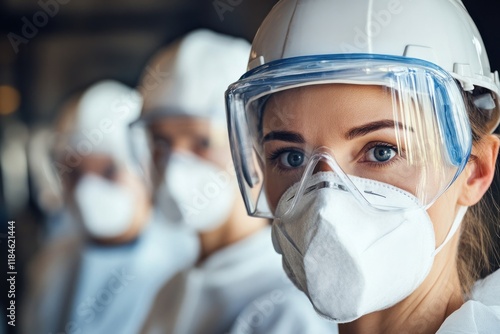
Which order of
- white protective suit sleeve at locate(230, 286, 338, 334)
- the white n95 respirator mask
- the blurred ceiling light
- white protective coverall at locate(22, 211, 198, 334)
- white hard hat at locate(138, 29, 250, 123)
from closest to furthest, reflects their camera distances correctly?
the white n95 respirator mask, white protective suit sleeve at locate(230, 286, 338, 334), white hard hat at locate(138, 29, 250, 123), white protective coverall at locate(22, 211, 198, 334), the blurred ceiling light

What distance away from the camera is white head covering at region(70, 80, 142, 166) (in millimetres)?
3551

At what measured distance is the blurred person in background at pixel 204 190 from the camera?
2.48 m

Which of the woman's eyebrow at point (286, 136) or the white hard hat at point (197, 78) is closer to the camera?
the woman's eyebrow at point (286, 136)

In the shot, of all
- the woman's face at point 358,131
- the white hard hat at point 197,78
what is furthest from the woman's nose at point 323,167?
the white hard hat at point 197,78

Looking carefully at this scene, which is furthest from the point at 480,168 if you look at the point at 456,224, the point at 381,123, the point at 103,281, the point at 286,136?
the point at 103,281

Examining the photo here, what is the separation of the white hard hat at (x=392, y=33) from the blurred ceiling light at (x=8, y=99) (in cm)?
310

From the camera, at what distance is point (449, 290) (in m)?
1.31

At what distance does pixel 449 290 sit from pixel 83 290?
2.57 metres

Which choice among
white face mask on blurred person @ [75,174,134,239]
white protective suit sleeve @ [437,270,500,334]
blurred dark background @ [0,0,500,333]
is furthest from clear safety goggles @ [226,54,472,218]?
blurred dark background @ [0,0,500,333]

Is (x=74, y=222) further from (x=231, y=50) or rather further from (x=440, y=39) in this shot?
(x=440, y=39)

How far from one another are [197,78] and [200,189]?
387mm

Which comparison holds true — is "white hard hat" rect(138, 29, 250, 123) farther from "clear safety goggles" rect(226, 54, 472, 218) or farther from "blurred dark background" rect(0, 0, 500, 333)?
"clear safety goggles" rect(226, 54, 472, 218)

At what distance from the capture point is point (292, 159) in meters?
1.30

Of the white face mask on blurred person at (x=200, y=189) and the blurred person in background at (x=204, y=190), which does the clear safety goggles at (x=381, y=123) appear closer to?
the blurred person in background at (x=204, y=190)
